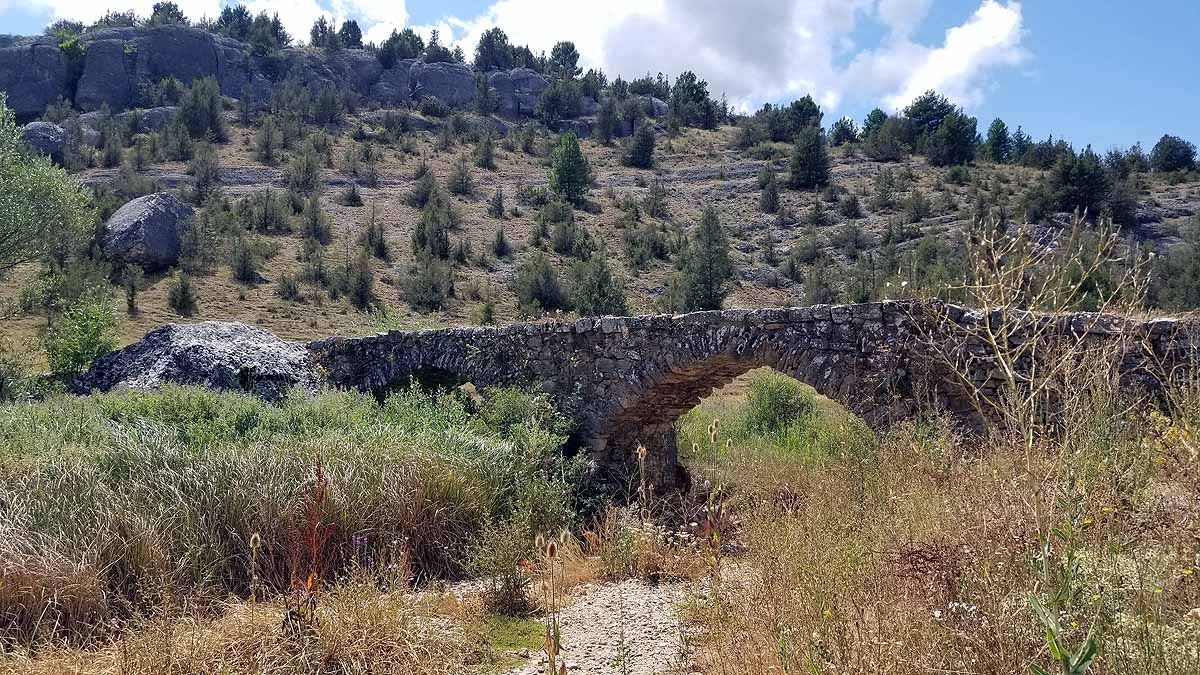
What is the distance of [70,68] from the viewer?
43.3 metres

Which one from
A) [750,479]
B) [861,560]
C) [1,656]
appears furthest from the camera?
[750,479]

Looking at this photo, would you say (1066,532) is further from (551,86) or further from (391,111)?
(551,86)

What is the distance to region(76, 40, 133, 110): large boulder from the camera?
137ft

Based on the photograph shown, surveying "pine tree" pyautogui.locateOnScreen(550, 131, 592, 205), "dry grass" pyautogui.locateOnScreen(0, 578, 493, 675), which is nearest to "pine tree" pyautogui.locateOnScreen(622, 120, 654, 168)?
"pine tree" pyautogui.locateOnScreen(550, 131, 592, 205)

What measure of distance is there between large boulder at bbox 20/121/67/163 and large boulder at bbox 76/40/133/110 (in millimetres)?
7050

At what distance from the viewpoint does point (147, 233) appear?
23031 mm

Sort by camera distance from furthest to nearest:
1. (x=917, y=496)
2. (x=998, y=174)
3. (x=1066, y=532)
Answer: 1. (x=998, y=174)
2. (x=917, y=496)
3. (x=1066, y=532)

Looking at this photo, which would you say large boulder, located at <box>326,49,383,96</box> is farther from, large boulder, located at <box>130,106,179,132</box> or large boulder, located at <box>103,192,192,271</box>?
large boulder, located at <box>103,192,192,271</box>

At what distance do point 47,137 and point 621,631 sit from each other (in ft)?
120

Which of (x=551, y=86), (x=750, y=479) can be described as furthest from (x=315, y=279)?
(x=551, y=86)

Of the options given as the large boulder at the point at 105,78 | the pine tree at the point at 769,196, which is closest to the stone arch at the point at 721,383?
the pine tree at the point at 769,196

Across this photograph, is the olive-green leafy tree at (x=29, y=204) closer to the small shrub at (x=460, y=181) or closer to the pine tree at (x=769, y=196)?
the small shrub at (x=460, y=181)

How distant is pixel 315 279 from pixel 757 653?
2194cm

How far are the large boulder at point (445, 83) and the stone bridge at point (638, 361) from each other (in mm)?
37586
